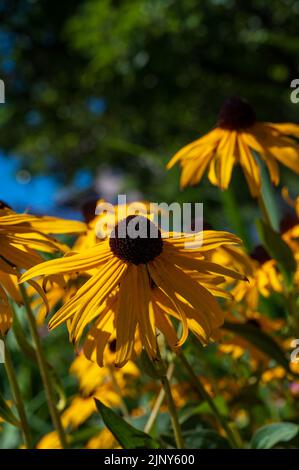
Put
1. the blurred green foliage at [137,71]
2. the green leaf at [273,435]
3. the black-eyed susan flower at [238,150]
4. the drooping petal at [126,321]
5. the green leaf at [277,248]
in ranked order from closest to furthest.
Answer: the drooping petal at [126,321], the green leaf at [273,435], the green leaf at [277,248], the black-eyed susan flower at [238,150], the blurred green foliage at [137,71]

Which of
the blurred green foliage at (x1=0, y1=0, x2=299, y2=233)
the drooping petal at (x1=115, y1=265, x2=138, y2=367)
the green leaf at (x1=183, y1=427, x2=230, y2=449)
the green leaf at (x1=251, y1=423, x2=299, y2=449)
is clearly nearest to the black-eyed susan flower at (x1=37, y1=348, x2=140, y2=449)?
the green leaf at (x1=183, y1=427, x2=230, y2=449)

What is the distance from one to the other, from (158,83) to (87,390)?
5.24 meters

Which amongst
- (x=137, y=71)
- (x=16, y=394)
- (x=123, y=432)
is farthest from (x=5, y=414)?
(x=137, y=71)

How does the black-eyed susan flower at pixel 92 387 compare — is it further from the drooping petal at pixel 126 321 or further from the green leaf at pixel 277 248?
the drooping petal at pixel 126 321

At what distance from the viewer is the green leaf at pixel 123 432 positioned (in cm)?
83

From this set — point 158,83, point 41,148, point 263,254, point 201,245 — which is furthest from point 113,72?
point 201,245

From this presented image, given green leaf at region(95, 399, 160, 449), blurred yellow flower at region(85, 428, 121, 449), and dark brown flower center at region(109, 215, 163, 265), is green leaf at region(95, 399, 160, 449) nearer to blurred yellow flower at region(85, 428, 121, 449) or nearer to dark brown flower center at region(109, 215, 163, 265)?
dark brown flower center at region(109, 215, 163, 265)

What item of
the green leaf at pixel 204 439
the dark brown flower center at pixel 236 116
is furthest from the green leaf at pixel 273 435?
the dark brown flower center at pixel 236 116

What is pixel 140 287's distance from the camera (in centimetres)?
83

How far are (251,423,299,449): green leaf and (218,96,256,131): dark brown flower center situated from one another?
0.59m

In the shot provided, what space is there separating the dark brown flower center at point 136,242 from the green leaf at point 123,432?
7.3 inches

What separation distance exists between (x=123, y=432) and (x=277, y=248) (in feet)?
1.31
